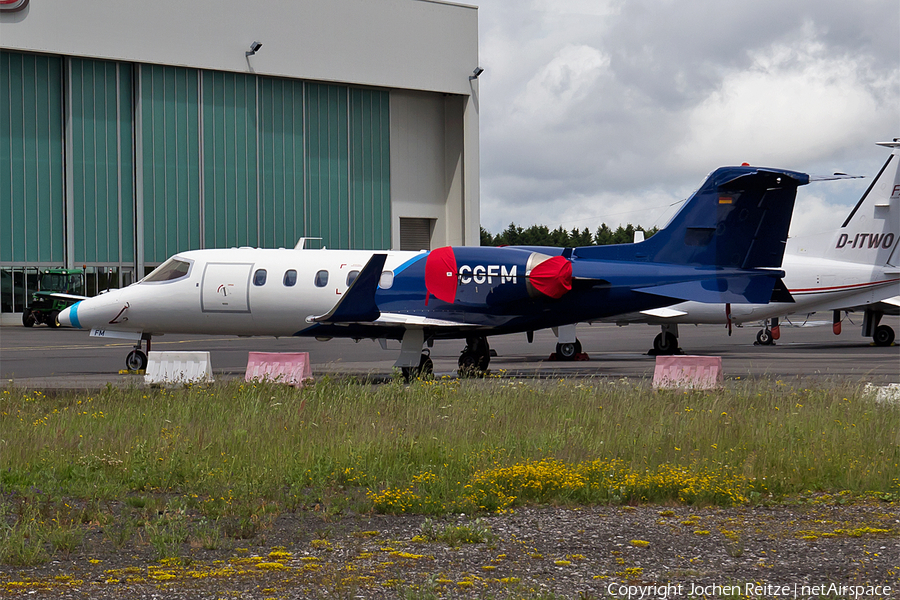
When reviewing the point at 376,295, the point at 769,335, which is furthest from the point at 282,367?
the point at 769,335

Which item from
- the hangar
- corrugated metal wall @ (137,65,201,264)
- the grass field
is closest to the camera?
the grass field

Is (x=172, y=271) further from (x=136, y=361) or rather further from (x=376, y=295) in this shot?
(x=376, y=295)

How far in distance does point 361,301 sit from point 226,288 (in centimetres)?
368

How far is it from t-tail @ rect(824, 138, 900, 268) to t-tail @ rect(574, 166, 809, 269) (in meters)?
12.3

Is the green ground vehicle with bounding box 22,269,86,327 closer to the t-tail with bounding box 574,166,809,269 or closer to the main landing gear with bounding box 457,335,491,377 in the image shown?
the main landing gear with bounding box 457,335,491,377

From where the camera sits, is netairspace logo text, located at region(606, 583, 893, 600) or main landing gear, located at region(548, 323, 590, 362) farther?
main landing gear, located at region(548, 323, 590, 362)

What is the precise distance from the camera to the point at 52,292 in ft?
161

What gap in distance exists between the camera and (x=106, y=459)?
9.34m

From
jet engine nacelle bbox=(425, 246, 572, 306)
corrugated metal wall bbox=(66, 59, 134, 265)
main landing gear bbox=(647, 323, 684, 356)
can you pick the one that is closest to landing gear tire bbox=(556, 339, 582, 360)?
main landing gear bbox=(647, 323, 684, 356)

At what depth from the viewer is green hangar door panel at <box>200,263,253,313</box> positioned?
2044 cm

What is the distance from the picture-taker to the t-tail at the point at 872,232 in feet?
98.6

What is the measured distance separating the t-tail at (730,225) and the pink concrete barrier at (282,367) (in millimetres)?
6102

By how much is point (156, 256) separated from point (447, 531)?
166ft

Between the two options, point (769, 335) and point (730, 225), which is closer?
point (730, 225)
